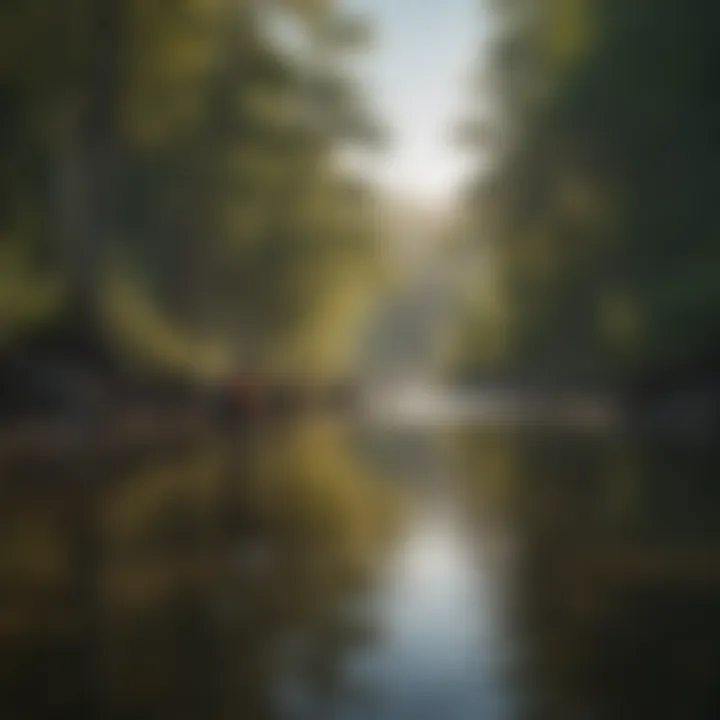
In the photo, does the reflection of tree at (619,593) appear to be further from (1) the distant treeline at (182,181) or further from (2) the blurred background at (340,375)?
(1) the distant treeline at (182,181)

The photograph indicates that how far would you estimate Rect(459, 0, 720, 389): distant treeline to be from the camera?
16.0 metres

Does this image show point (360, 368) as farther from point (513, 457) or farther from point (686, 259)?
point (513, 457)

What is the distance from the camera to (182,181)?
1953 cm

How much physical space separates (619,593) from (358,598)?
904 mm

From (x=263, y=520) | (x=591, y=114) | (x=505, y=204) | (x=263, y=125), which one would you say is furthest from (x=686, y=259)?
(x=263, y=520)

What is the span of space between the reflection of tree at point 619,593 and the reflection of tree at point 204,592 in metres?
0.59

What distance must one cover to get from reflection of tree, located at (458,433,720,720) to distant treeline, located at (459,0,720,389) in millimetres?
8181

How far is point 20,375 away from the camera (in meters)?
12.8

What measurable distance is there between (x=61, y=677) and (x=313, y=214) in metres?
21.0

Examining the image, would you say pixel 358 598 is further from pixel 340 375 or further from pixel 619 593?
pixel 340 375

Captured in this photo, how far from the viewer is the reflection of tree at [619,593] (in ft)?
9.75

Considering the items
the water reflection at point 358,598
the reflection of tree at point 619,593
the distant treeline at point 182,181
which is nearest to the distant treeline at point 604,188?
the distant treeline at point 182,181

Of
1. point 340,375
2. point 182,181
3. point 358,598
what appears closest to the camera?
point 358,598

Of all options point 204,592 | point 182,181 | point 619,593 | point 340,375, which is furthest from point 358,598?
point 340,375
